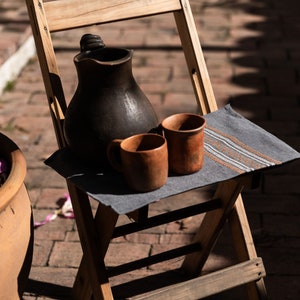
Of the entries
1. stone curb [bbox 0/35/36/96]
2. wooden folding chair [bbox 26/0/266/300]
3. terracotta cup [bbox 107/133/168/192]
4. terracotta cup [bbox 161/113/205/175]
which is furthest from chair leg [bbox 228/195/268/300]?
stone curb [bbox 0/35/36/96]

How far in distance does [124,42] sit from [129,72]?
3404 millimetres

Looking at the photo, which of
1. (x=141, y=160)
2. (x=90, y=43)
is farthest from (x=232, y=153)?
(x=90, y=43)

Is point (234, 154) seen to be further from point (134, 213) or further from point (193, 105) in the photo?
point (193, 105)

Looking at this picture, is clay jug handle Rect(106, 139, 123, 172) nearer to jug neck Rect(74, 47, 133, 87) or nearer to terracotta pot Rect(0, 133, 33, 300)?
jug neck Rect(74, 47, 133, 87)

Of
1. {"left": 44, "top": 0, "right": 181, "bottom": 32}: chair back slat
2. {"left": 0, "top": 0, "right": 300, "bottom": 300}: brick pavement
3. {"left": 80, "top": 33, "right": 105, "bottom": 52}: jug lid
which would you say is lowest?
{"left": 0, "top": 0, "right": 300, "bottom": 300}: brick pavement

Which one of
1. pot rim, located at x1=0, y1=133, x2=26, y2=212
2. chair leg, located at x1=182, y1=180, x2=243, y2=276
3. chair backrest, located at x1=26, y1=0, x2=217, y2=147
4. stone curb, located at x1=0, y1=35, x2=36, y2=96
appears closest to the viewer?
pot rim, located at x1=0, y1=133, x2=26, y2=212

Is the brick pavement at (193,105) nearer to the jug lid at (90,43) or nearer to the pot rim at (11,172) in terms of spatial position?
the pot rim at (11,172)

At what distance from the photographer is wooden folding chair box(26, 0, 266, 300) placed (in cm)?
247

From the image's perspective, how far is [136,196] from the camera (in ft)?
7.14

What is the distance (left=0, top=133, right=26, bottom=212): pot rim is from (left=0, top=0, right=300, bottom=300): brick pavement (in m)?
0.75

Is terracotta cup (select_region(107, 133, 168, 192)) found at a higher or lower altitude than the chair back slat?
lower

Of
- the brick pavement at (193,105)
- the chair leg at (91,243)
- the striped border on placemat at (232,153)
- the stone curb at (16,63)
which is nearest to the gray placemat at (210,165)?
the striped border on placemat at (232,153)

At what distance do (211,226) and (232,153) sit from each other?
598mm

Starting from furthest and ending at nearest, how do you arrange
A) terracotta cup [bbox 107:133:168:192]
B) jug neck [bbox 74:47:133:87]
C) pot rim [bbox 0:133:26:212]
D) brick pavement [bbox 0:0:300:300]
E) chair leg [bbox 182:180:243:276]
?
brick pavement [bbox 0:0:300:300] → chair leg [bbox 182:180:243:276] → pot rim [bbox 0:133:26:212] → jug neck [bbox 74:47:133:87] → terracotta cup [bbox 107:133:168:192]
